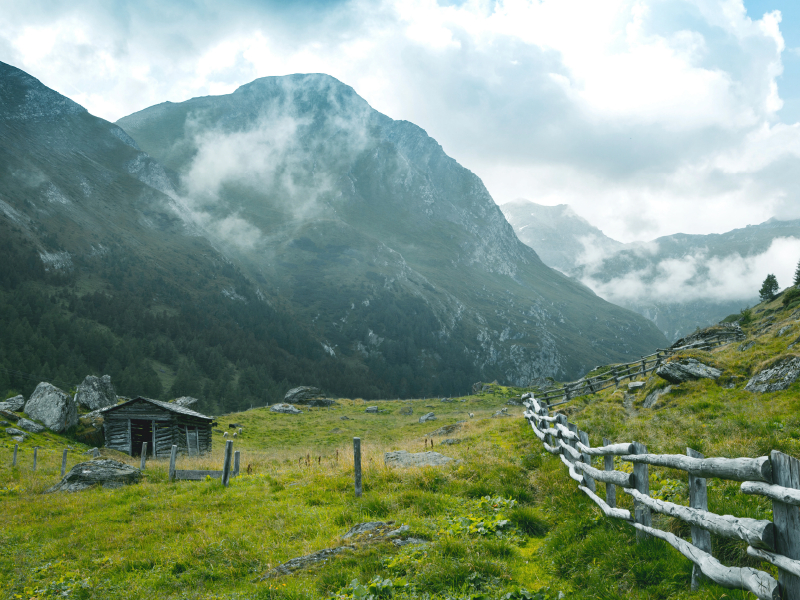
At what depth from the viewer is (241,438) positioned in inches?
1825

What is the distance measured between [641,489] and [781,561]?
295 cm

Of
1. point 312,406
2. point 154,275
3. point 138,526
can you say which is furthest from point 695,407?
point 154,275

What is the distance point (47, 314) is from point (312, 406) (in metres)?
96.2

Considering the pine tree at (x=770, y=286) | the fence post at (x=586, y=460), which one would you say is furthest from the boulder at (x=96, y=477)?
the pine tree at (x=770, y=286)

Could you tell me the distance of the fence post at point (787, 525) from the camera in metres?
3.69

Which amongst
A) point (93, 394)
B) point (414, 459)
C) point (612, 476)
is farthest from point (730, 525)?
point (93, 394)

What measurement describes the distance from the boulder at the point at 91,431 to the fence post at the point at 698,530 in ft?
152

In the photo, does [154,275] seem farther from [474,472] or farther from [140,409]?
[474,472]

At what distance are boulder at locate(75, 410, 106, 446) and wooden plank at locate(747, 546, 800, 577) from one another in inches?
1856

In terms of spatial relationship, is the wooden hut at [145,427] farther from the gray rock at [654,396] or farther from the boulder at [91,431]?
the gray rock at [654,396]

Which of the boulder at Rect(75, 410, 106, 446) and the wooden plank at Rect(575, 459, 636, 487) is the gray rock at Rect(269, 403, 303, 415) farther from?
the wooden plank at Rect(575, 459, 636, 487)

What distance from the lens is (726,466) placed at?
4.53m

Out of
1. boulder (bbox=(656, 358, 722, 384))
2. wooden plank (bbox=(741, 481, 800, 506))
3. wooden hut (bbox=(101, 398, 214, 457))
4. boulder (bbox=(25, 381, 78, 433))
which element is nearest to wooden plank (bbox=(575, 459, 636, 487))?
wooden plank (bbox=(741, 481, 800, 506))

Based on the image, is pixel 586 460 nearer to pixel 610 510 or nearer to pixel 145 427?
pixel 610 510
